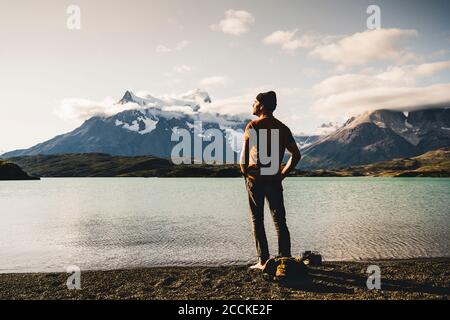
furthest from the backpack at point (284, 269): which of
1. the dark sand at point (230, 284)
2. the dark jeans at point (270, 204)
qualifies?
the dark jeans at point (270, 204)

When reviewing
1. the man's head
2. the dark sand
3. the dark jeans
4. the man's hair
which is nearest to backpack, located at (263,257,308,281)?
the dark sand

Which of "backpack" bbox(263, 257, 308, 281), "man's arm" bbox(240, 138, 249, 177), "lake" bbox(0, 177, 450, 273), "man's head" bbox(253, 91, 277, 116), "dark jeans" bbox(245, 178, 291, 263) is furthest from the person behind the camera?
"lake" bbox(0, 177, 450, 273)

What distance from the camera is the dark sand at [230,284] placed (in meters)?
13.8

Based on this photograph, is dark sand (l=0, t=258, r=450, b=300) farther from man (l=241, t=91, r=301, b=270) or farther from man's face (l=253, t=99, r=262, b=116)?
man's face (l=253, t=99, r=262, b=116)

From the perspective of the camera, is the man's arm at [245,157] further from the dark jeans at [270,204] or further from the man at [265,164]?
the dark jeans at [270,204]

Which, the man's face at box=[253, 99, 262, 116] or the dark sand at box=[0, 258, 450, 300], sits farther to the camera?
the man's face at box=[253, 99, 262, 116]

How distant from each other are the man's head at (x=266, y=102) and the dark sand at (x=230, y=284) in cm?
742

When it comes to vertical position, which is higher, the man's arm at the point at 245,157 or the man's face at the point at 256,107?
the man's face at the point at 256,107

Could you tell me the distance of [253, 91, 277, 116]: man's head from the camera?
1648cm

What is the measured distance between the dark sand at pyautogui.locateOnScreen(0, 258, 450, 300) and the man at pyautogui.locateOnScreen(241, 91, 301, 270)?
237cm

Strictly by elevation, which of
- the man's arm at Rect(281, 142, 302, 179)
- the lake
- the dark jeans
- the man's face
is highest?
the man's face

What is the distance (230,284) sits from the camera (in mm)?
15633
